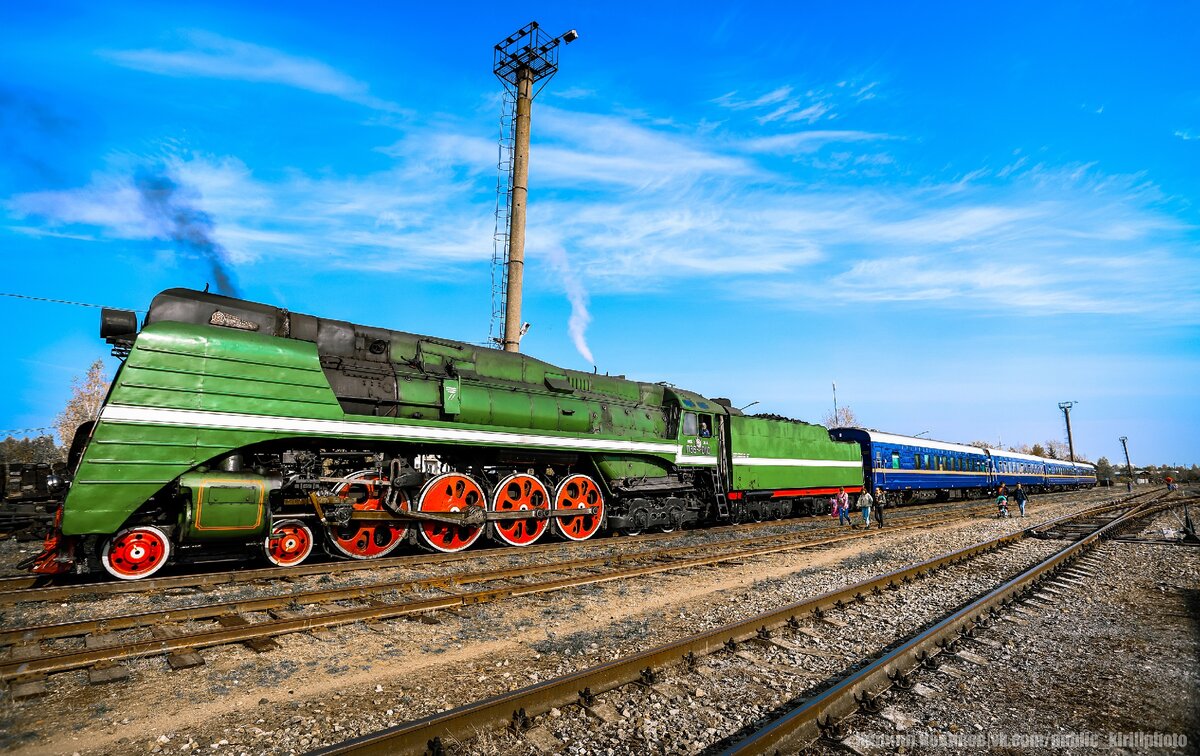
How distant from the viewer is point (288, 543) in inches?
368

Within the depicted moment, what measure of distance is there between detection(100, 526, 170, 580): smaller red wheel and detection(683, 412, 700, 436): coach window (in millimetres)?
11499

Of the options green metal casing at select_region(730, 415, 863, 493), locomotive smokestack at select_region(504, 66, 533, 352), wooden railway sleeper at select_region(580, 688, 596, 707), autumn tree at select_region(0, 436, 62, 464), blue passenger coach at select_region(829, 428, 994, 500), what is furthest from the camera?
autumn tree at select_region(0, 436, 62, 464)

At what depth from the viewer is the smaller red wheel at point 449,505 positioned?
1066cm

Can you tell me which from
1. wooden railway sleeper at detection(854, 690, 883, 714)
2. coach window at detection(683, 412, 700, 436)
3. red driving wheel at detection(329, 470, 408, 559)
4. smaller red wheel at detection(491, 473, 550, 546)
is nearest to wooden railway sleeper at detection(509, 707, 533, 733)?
wooden railway sleeper at detection(854, 690, 883, 714)

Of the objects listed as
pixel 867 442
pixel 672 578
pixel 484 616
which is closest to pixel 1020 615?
pixel 672 578

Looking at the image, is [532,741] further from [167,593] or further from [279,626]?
[167,593]

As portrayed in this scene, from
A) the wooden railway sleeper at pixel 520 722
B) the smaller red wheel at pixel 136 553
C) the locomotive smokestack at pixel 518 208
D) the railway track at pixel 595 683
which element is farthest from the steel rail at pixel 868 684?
the locomotive smokestack at pixel 518 208

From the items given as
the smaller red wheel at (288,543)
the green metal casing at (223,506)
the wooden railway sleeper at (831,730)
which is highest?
the green metal casing at (223,506)

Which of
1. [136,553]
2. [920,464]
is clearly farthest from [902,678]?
[920,464]

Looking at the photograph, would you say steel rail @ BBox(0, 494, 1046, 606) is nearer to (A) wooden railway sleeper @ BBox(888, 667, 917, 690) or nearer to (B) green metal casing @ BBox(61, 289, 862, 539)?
(B) green metal casing @ BBox(61, 289, 862, 539)

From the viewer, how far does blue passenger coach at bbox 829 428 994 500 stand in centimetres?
2714

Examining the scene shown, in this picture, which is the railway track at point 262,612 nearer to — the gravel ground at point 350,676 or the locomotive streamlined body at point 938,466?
the gravel ground at point 350,676

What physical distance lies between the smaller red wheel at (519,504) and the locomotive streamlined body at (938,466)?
19.3 m

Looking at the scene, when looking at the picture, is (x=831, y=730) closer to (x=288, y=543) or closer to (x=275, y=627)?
(x=275, y=627)
